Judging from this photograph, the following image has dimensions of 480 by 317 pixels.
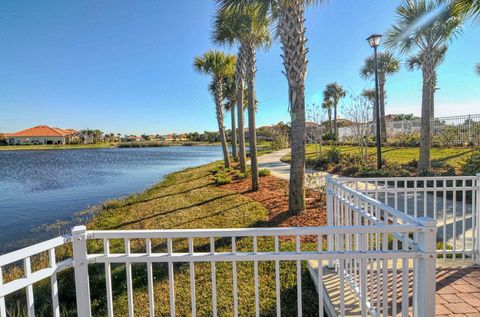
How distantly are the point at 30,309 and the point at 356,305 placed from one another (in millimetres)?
2705

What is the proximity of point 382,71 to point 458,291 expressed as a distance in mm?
25900

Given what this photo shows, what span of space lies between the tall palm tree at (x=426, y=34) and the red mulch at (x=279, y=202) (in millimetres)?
4709

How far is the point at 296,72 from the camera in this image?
21.4ft

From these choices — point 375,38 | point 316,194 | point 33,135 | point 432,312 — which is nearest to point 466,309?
point 432,312

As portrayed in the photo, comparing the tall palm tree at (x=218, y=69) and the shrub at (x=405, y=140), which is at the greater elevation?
the tall palm tree at (x=218, y=69)

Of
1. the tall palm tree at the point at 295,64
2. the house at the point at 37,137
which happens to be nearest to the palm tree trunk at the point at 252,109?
the tall palm tree at the point at 295,64

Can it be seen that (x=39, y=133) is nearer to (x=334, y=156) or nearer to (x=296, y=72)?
(x=334, y=156)

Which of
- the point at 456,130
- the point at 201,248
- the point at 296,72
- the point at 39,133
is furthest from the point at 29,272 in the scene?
the point at 39,133

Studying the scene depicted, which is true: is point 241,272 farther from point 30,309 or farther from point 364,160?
point 364,160

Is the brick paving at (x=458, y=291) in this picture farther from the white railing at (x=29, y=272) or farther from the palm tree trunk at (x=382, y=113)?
the palm tree trunk at (x=382, y=113)

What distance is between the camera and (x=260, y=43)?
11.0 meters

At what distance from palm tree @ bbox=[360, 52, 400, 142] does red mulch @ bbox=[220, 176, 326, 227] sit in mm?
15159

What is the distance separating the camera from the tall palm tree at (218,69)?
1694 centimetres

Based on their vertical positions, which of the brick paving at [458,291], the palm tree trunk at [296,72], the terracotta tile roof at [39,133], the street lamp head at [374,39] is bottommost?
the brick paving at [458,291]
